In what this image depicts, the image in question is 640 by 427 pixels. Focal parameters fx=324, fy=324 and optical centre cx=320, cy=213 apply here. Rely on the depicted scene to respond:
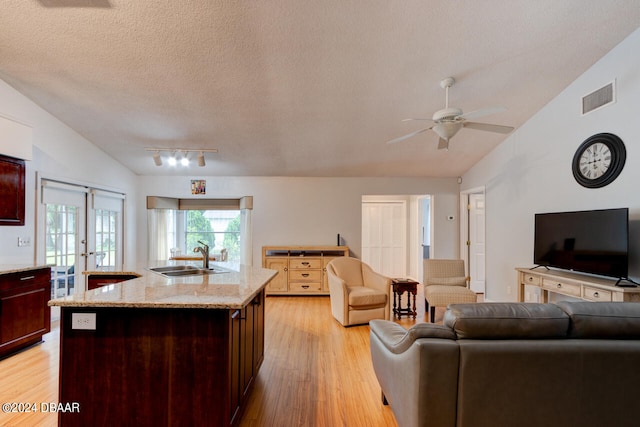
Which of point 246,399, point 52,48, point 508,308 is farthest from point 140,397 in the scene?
point 52,48

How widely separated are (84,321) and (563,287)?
4252 millimetres

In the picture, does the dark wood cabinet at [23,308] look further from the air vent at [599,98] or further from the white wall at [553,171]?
the air vent at [599,98]

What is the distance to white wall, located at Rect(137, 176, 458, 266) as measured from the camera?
6.40m

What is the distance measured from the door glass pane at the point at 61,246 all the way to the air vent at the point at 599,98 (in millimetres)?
6488

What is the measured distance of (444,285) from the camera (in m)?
4.58

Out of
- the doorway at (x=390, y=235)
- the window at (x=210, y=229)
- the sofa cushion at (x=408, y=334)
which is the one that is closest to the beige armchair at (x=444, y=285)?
the sofa cushion at (x=408, y=334)

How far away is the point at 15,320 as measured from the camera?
3.14m

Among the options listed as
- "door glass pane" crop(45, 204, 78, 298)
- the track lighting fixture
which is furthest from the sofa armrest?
"door glass pane" crop(45, 204, 78, 298)

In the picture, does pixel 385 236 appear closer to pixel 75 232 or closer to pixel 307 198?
pixel 307 198

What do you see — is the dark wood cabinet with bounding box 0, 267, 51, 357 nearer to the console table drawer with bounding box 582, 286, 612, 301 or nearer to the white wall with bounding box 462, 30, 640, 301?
the console table drawer with bounding box 582, 286, 612, 301

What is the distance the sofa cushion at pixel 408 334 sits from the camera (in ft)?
5.31

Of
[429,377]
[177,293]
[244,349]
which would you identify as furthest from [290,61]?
[429,377]

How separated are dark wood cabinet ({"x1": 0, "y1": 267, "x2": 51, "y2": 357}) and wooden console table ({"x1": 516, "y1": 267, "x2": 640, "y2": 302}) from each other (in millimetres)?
5472

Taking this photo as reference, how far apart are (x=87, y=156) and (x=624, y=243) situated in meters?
6.65
